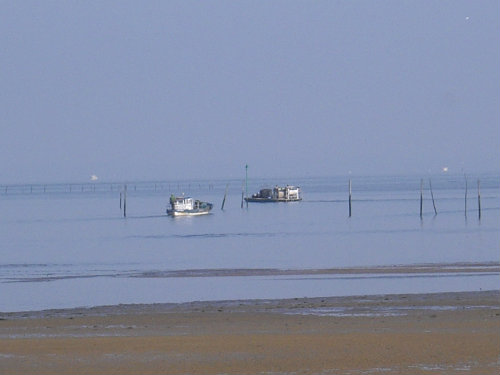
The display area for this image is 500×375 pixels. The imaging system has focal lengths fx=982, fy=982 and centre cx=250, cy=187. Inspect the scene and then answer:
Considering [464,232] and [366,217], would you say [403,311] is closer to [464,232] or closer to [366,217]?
[464,232]

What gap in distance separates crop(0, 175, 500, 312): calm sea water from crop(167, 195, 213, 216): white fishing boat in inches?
76.3

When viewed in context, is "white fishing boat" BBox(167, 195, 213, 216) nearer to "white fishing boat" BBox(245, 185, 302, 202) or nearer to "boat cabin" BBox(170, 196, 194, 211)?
"boat cabin" BBox(170, 196, 194, 211)

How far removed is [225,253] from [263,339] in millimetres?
25821

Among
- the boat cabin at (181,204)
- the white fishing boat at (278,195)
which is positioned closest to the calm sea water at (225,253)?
the boat cabin at (181,204)

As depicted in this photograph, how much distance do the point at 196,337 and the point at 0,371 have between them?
10.8 ft

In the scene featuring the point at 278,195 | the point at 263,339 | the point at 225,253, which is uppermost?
the point at 278,195

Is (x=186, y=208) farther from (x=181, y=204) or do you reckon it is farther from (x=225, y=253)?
(x=225, y=253)

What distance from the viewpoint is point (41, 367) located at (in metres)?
11.9

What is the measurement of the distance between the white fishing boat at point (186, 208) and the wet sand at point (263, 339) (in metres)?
60.1

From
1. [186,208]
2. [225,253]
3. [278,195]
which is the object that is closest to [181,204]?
[186,208]

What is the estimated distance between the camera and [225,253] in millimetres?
39625

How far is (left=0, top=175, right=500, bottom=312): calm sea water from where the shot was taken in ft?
78.0

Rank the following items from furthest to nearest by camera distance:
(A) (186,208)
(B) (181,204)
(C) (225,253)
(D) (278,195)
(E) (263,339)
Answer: (D) (278,195) → (A) (186,208) → (B) (181,204) → (C) (225,253) → (E) (263,339)

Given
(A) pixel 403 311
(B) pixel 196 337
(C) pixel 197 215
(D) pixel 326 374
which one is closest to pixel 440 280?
(A) pixel 403 311
